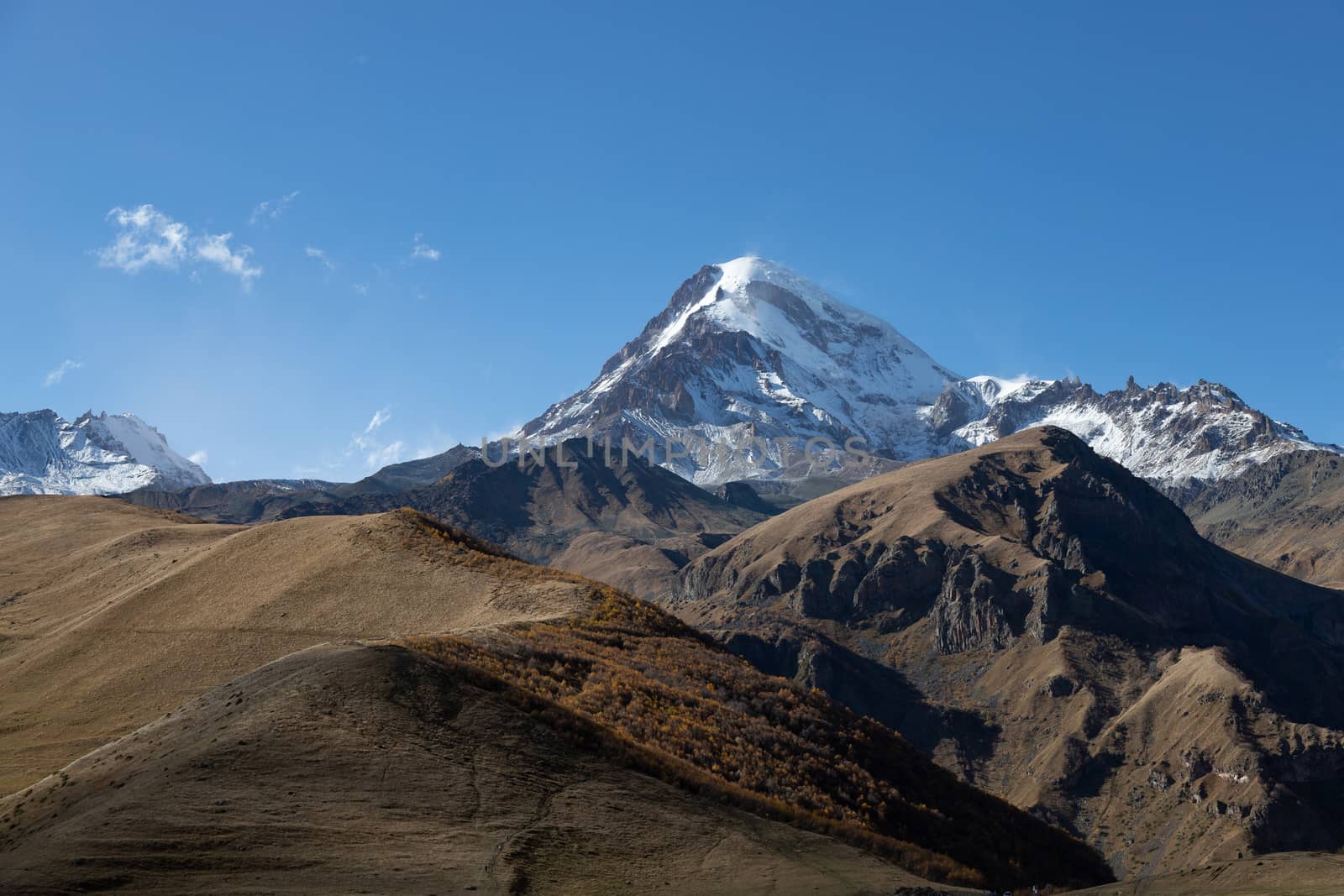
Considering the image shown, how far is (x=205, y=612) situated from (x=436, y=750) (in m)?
34.3

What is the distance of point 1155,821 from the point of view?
195 meters

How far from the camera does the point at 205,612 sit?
63.3m

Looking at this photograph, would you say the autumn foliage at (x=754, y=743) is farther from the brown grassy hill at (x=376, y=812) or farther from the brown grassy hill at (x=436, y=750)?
the brown grassy hill at (x=376, y=812)

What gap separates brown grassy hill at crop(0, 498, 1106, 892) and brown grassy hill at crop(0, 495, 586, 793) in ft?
0.71

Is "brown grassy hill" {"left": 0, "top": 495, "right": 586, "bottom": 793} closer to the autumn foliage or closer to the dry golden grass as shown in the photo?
the dry golden grass

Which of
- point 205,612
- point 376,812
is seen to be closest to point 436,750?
point 376,812

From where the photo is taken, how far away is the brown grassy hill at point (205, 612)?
5331 cm

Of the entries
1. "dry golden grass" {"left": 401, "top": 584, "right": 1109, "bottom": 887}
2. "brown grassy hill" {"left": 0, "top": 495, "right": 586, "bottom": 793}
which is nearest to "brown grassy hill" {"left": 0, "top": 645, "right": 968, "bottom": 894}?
"dry golden grass" {"left": 401, "top": 584, "right": 1109, "bottom": 887}

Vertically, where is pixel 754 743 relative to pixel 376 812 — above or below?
above

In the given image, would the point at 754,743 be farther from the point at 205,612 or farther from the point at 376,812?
the point at 205,612

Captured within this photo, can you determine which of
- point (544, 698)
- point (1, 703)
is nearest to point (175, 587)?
point (1, 703)

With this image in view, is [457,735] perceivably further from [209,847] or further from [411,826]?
[209,847]

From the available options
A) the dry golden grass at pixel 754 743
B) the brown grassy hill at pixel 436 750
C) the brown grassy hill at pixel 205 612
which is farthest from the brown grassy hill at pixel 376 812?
the brown grassy hill at pixel 205 612

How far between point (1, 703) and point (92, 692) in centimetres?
473
